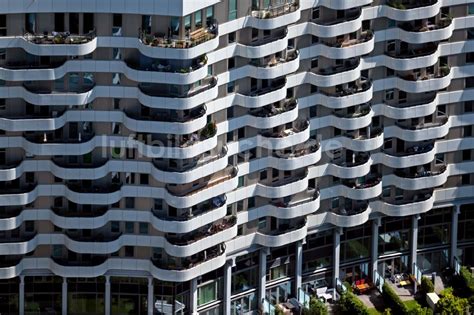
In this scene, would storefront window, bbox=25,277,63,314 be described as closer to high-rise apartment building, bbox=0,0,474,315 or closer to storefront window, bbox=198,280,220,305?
high-rise apartment building, bbox=0,0,474,315

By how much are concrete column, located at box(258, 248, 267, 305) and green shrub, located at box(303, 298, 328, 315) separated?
4.38m

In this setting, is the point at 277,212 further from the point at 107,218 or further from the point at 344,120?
the point at 107,218

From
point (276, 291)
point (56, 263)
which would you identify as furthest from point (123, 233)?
point (276, 291)

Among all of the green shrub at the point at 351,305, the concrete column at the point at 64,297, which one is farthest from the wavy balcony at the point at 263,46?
the concrete column at the point at 64,297

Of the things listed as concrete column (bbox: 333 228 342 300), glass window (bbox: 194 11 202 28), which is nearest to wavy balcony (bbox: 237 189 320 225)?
concrete column (bbox: 333 228 342 300)

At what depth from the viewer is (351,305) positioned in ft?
634

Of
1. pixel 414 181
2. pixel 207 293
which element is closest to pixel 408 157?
pixel 414 181

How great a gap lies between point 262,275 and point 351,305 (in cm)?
899

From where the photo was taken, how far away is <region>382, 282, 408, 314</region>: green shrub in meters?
194

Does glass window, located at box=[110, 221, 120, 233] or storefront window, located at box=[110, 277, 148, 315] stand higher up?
glass window, located at box=[110, 221, 120, 233]

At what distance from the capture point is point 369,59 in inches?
7549

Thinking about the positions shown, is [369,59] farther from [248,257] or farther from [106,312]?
[106,312]

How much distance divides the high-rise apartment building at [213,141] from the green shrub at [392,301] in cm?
489

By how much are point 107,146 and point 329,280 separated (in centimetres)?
3061
